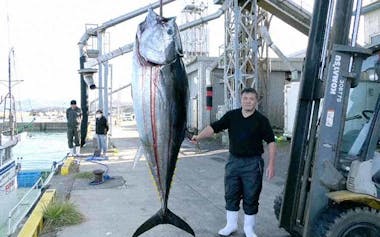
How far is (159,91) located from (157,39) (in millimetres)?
368

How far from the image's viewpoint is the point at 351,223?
163 inches

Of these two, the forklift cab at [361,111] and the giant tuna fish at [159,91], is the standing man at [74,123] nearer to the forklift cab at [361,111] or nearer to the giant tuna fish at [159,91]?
the forklift cab at [361,111]

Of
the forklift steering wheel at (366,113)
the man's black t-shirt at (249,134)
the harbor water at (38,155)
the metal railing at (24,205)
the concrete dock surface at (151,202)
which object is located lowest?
the harbor water at (38,155)

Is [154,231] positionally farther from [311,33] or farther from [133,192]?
[311,33]

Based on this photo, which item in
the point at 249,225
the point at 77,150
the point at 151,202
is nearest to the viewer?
the point at 249,225

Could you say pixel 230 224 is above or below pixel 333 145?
below

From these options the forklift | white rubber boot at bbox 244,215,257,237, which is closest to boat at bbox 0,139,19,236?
white rubber boot at bbox 244,215,257,237

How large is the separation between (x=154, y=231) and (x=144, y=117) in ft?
10.8

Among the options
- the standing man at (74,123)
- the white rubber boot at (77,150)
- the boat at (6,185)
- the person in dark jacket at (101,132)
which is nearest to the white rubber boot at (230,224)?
the boat at (6,185)

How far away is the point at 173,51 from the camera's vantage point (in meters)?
2.71

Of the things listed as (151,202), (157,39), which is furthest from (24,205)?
(157,39)

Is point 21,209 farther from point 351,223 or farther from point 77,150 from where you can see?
point 77,150

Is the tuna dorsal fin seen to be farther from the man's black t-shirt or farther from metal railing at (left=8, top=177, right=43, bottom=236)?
metal railing at (left=8, top=177, right=43, bottom=236)

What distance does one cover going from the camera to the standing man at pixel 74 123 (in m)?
14.3
